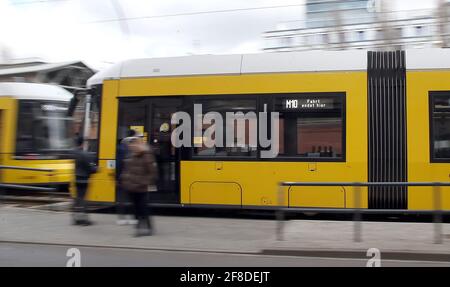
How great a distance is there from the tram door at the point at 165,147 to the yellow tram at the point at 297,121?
0.07 ft

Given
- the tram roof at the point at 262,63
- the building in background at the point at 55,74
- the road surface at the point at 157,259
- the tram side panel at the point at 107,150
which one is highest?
the building in background at the point at 55,74

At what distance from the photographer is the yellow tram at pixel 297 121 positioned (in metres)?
9.71

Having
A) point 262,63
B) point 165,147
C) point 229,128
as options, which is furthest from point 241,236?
point 262,63

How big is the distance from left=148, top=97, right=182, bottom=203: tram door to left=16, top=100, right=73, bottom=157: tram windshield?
16.8ft

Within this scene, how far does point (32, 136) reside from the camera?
49.1 ft

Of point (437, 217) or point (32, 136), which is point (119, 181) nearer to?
point (437, 217)

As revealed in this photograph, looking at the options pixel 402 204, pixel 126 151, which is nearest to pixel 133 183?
pixel 126 151

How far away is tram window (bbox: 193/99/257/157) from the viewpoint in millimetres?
10375

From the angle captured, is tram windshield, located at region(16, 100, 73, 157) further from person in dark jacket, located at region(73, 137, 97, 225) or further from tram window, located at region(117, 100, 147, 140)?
person in dark jacket, located at region(73, 137, 97, 225)

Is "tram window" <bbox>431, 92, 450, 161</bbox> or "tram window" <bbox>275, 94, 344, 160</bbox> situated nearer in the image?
"tram window" <bbox>431, 92, 450, 161</bbox>

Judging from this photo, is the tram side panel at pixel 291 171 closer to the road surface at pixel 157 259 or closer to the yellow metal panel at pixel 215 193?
the yellow metal panel at pixel 215 193

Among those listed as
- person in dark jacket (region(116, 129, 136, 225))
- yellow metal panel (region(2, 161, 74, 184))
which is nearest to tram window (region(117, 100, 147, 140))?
person in dark jacket (region(116, 129, 136, 225))

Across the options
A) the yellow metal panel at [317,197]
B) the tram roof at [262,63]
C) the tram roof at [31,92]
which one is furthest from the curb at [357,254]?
the tram roof at [31,92]

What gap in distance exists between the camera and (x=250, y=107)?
1043 cm
